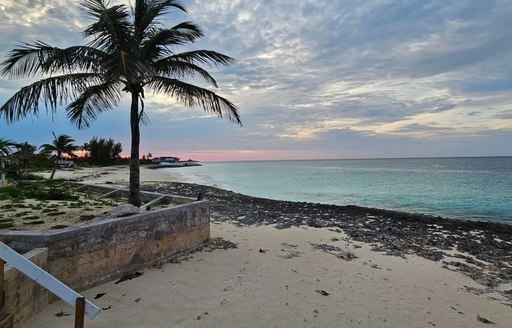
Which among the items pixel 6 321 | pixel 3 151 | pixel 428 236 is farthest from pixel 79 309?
pixel 3 151

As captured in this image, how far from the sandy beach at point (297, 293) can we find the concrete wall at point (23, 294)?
0.43 feet

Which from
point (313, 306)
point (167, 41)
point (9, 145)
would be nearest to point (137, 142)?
point (167, 41)

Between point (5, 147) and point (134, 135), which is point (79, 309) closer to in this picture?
point (134, 135)

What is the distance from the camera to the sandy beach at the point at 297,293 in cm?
403

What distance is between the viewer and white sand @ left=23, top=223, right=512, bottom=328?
4.01 m

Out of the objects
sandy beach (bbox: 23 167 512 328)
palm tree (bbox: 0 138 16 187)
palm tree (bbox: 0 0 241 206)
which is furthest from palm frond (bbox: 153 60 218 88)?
palm tree (bbox: 0 138 16 187)

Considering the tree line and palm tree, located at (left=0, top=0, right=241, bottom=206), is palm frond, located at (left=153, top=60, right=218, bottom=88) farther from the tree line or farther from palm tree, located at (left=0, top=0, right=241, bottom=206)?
the tree line

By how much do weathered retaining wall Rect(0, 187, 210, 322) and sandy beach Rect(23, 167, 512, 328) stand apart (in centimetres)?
22

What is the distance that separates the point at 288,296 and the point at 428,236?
7.57m

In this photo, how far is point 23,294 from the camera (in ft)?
11.3

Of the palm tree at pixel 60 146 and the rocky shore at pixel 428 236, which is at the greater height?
the palm tree at pixel 60 146

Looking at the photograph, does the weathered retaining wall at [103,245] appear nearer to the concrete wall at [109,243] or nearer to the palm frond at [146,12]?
the concrete wall at [109,243]

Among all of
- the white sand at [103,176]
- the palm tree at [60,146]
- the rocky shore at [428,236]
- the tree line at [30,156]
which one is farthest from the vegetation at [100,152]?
the rocky shore at [428,236]

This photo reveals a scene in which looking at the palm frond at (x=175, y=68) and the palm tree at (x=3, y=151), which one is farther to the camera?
the palm tree at (x=3, y=151)
